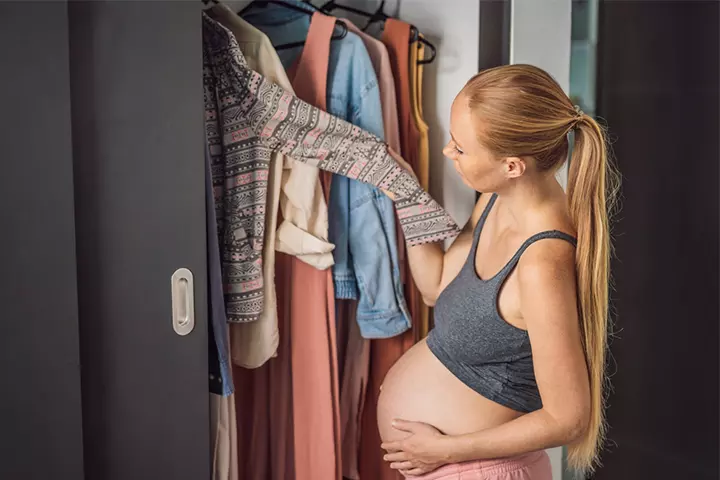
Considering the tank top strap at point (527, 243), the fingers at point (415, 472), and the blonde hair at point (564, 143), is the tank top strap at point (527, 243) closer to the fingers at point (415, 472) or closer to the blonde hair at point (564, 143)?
the blonde hair at point (564, 143)

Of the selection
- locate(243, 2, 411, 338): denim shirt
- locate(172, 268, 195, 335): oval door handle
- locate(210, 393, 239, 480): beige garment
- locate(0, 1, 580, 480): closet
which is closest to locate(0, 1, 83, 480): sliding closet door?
locate(0, 1, 580, 480): closet

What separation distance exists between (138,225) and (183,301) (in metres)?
0.16

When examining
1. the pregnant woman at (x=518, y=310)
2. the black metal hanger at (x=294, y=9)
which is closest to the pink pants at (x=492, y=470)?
the pregnant woman at (x=518, y=310)

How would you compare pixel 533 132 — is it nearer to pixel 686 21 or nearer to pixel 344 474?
pixel 686 21

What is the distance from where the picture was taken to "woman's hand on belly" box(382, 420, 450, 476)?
1351 millimetres

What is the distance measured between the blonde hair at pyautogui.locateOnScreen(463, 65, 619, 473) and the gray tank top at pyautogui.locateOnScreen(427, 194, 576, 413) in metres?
0.06

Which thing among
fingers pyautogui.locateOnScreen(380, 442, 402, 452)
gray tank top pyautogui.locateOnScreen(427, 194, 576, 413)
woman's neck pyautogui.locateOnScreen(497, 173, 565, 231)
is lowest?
fingers pyautogui.locateOnScreen(380, 442, 402, 452)

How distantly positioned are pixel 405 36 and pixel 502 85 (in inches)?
22.4

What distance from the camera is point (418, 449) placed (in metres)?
1.37

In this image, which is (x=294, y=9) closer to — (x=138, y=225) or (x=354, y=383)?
(x=138, y=225)

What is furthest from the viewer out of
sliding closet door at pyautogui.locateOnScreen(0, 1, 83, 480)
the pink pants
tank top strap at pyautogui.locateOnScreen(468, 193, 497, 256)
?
tank top strap at pyautogui.locateOnScreen(468, 193, 497, 256)

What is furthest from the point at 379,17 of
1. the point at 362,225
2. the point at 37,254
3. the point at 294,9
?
the point at 37,254

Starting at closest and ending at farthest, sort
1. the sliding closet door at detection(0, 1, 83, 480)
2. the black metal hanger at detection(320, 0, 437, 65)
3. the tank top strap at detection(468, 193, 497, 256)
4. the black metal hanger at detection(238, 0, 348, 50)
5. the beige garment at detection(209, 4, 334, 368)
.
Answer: the sliding closet door at detection(0, 1, 83, 480) < the tank top strap at detection(468, 193, 497, 256) < the beige garment at detection(209, 4, 334, 368) < the black metal hanger at detection(238, 0, 348, 50) < the black metal hanger at detection(320, 0, 437, 65)

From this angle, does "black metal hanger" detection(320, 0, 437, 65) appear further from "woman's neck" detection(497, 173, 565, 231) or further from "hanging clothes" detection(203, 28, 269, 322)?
"woman's neck" detection(497, 173, 565, 231)
